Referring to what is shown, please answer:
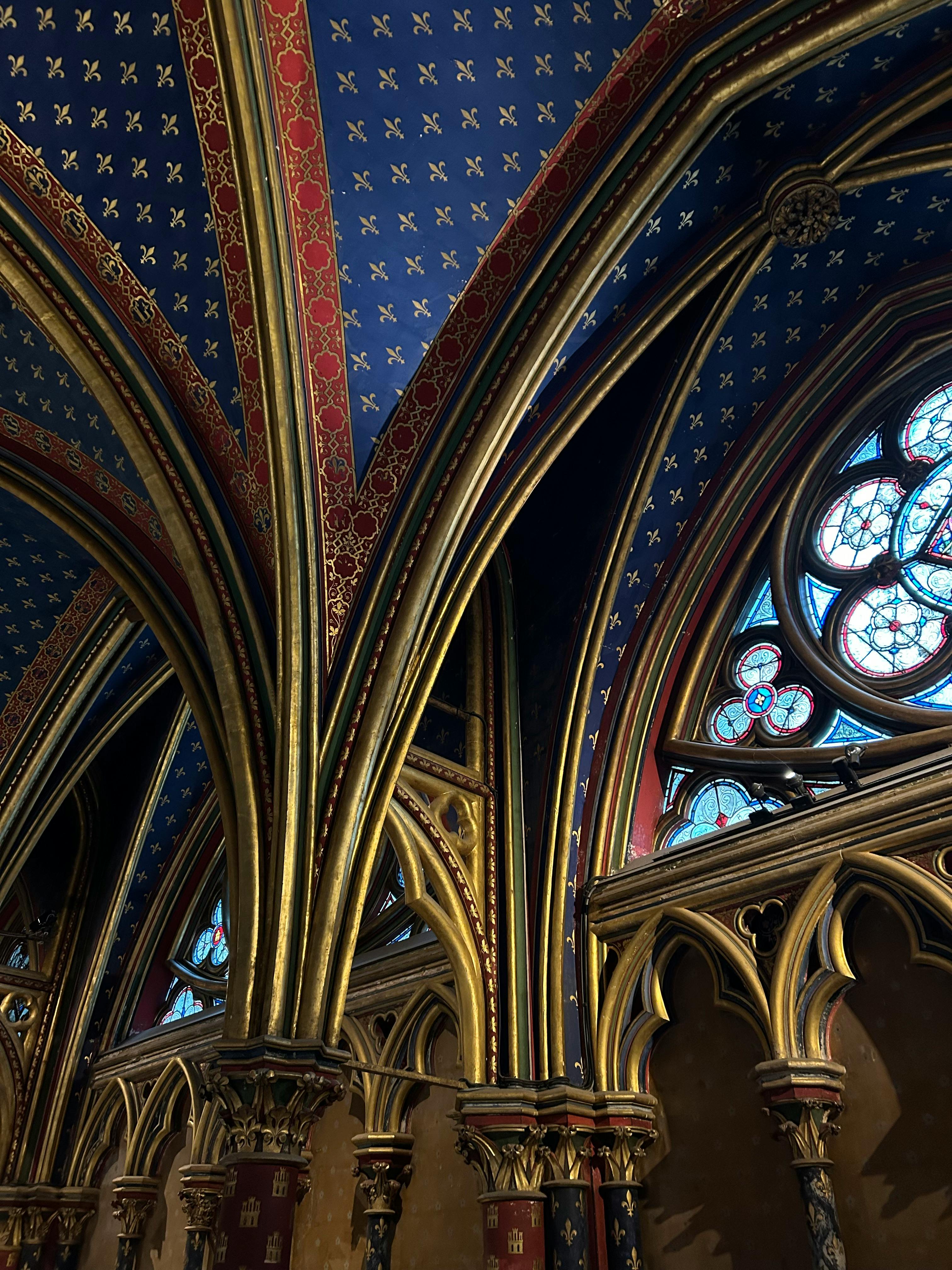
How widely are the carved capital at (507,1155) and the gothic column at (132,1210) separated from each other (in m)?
5.41

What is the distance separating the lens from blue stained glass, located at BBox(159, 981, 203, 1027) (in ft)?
38.9

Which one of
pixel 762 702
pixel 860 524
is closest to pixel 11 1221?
pixel 762 702

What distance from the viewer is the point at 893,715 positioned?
23.3 ft

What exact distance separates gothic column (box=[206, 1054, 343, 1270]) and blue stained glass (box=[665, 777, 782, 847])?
3.25 metres

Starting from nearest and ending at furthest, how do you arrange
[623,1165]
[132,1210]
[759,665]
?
1. [623,1165]
2. [759,665]
3. [132,1210]

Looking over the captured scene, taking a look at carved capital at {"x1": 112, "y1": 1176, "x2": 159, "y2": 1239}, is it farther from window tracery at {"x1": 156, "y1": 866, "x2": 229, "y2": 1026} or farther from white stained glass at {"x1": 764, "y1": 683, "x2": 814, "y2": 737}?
white stained glass at {"x1": 764, "y1": 683, "x2": 814, "y2": 737}

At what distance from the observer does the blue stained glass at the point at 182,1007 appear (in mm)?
11852

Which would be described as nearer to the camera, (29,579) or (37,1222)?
(29,579)

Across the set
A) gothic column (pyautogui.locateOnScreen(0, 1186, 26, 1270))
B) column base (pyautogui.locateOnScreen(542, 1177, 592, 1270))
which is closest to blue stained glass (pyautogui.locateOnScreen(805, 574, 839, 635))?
column base (pyautogui.locateOnScreen(542, 1177, 592, 1270))

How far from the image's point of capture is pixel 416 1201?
8.02m

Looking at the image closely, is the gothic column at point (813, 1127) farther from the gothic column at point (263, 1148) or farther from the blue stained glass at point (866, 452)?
the blue stained glass at point (866, 452)

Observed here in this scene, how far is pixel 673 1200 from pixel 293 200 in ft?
22.1

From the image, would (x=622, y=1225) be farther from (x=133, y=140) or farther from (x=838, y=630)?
(x=133, y=140)

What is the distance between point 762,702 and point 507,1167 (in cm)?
374
